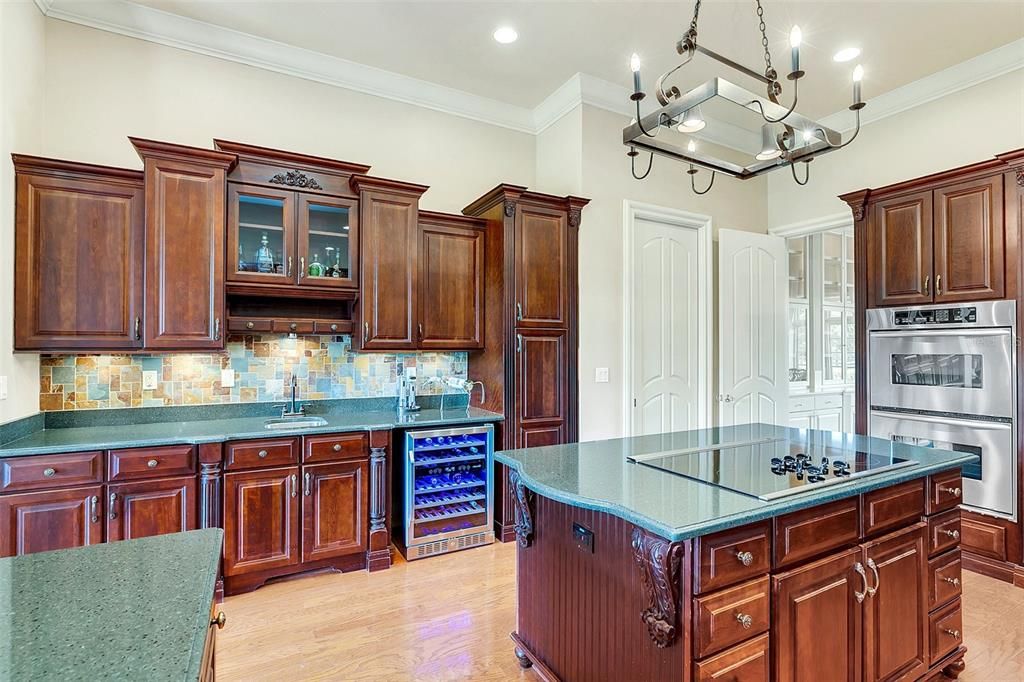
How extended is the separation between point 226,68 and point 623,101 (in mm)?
2940

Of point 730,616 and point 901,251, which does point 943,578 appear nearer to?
point 730,616

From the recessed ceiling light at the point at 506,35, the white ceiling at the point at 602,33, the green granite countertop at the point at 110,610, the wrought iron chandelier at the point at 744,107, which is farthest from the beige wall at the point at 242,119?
the green granite countertop at the point at 110,610

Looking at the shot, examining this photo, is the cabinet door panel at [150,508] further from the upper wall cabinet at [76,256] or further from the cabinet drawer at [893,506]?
the cabinet drawer at [893,506]

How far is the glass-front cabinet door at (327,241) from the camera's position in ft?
10.8

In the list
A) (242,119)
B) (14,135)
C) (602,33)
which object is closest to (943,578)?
(602,33)

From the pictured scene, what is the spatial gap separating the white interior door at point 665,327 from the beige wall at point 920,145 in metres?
1.19

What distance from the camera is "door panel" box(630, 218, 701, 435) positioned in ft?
14.0

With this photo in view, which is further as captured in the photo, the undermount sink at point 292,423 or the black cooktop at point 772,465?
the undermount sink at point 292,423

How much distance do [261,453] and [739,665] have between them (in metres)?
2.56

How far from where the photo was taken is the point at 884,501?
6.28 feet

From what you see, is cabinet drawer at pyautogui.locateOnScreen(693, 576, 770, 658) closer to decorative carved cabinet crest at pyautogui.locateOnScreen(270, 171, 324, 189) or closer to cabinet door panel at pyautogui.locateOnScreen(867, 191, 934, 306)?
cabinet door panel at pyautogui.locateOnScreen(867, 191, 934, 306)

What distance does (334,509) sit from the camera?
10.3 feet

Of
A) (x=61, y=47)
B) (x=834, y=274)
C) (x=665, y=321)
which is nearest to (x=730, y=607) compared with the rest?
(x=665, y=321)

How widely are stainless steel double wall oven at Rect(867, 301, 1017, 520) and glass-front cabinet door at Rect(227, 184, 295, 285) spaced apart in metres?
4.18
